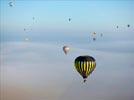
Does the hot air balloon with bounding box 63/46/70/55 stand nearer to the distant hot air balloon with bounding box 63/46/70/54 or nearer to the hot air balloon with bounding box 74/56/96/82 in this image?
the distant hot air balloon with bounding box 63/46/70/54

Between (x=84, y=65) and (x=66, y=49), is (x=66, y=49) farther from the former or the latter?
(x=84, y=65)

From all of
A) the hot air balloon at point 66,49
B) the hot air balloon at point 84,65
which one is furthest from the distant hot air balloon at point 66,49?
the hot air balloon at point 84,65

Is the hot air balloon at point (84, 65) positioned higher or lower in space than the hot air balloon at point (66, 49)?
lower

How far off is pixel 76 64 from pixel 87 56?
1066 millimetres

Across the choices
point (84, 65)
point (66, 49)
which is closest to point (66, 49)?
point (66, 49)

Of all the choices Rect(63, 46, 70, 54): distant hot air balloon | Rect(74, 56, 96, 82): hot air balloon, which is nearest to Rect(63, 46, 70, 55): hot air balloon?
Rect(63, 46, 70, 54): distant hot air balloon

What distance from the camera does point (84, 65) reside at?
68188 mm

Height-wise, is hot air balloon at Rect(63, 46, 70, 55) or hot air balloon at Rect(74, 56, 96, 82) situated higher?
hot air balloon at Rect(63, 46, 70, 55)

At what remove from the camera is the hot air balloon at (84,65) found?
68250 mm

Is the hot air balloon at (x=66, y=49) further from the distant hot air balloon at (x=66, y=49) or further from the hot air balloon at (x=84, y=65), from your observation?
the hot air balloon at (x=84, y=65)

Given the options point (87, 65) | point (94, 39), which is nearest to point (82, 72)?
point (87, 65)

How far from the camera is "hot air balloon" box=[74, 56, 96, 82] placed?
68.2 m

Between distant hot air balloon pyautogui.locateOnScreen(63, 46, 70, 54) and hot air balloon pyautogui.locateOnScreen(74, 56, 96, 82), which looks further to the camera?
distant hot air balloon pyautogui.locateOnScreen(63, 46, 70, 54)

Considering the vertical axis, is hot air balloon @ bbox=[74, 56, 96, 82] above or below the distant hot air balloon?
below
